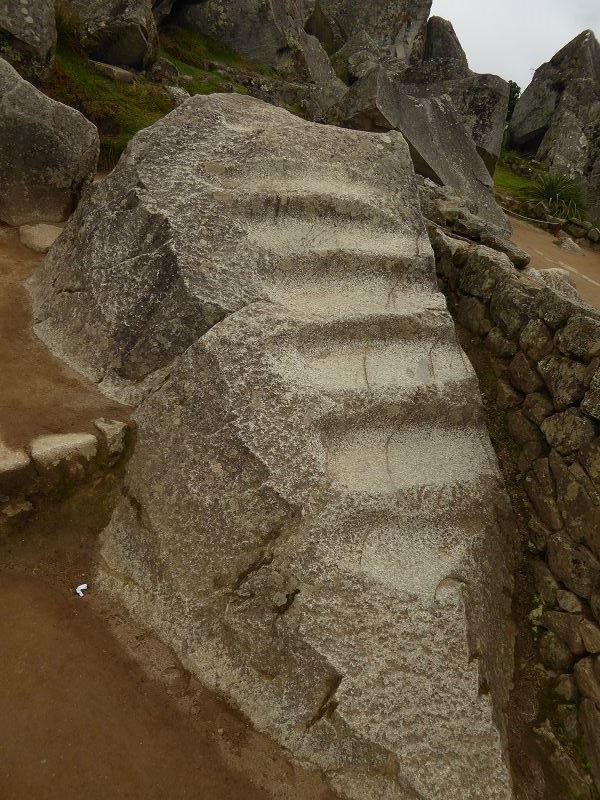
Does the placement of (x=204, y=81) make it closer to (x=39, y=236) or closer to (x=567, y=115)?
(x=39, y=236)

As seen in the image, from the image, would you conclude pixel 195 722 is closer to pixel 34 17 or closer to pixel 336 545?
pixel 336 545

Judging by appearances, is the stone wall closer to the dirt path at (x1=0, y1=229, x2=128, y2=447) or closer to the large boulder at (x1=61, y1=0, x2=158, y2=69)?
the dirt path at (x1=0, y1=229, x2=128, y2=447)

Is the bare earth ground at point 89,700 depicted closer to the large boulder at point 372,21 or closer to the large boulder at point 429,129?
the large boulder at point 429,129

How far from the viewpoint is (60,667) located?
2.69 metres

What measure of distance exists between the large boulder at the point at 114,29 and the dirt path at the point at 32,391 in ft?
20.3

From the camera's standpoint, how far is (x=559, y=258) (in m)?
8.32

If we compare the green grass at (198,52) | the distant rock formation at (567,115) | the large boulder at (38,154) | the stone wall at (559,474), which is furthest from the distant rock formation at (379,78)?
the stone wall at (559,474)

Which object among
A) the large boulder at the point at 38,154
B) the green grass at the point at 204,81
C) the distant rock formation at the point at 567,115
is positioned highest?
the distant rock formation at the point at 567,115

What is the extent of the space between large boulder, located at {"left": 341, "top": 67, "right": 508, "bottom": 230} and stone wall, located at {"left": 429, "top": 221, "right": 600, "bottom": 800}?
400 cm

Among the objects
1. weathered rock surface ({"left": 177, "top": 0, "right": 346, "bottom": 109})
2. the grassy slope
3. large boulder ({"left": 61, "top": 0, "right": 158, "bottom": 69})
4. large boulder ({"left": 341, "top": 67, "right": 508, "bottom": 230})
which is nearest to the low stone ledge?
the grassy slope

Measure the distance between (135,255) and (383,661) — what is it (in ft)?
8.78

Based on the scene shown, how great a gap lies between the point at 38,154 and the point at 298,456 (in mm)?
3826

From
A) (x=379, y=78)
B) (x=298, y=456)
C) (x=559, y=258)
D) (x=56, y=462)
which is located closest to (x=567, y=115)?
(x=559, y=258)

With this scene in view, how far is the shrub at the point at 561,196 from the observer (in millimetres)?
10664
